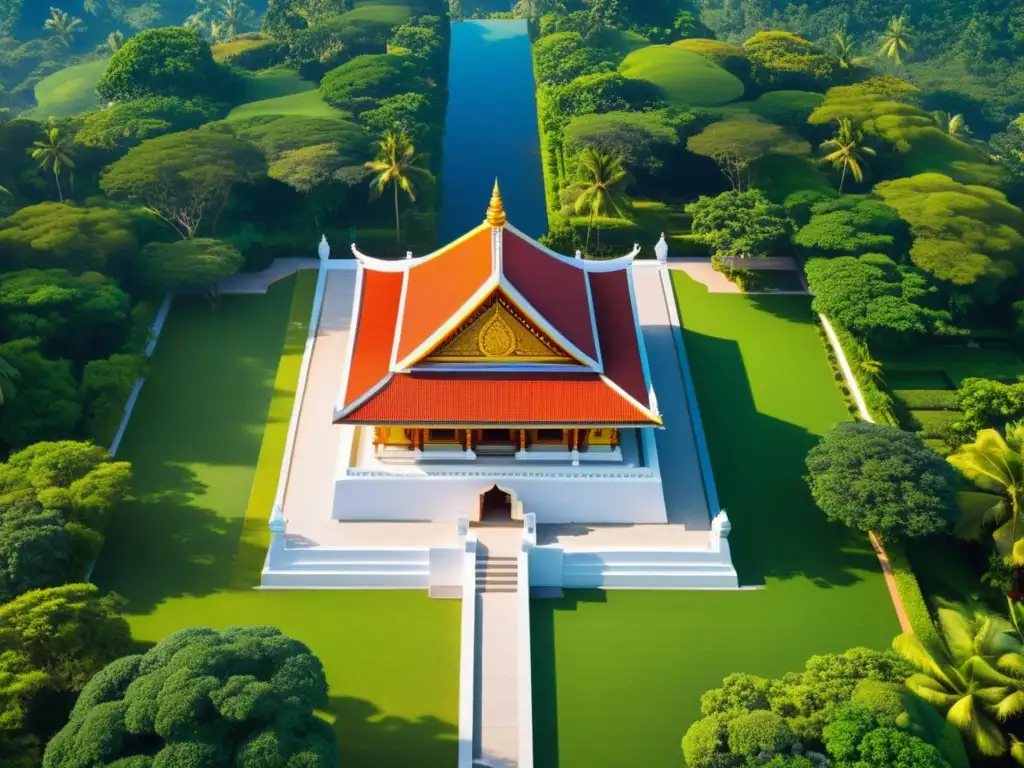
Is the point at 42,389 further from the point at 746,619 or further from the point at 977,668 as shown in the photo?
Result: the point at 977,668

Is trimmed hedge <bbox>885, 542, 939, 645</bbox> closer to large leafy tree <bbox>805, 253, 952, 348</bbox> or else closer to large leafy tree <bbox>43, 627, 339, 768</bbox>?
large leafy tree <bbox>805, 253, 952, 348</bbox>

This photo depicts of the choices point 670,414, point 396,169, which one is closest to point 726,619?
point 670,414

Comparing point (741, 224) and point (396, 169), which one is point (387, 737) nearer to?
point (741, 224)

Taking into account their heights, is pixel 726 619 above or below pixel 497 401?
below

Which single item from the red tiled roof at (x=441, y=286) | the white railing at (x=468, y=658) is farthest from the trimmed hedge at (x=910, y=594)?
the red tiled roof at (x=441, y=286)

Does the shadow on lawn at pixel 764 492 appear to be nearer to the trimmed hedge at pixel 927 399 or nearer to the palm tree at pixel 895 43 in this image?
the trimmed hedge at pixel 927 399

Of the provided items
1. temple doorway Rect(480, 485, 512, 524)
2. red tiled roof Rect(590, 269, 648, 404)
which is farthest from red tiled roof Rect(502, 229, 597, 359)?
temple doorway Rect(480, 485, 512, 524)
